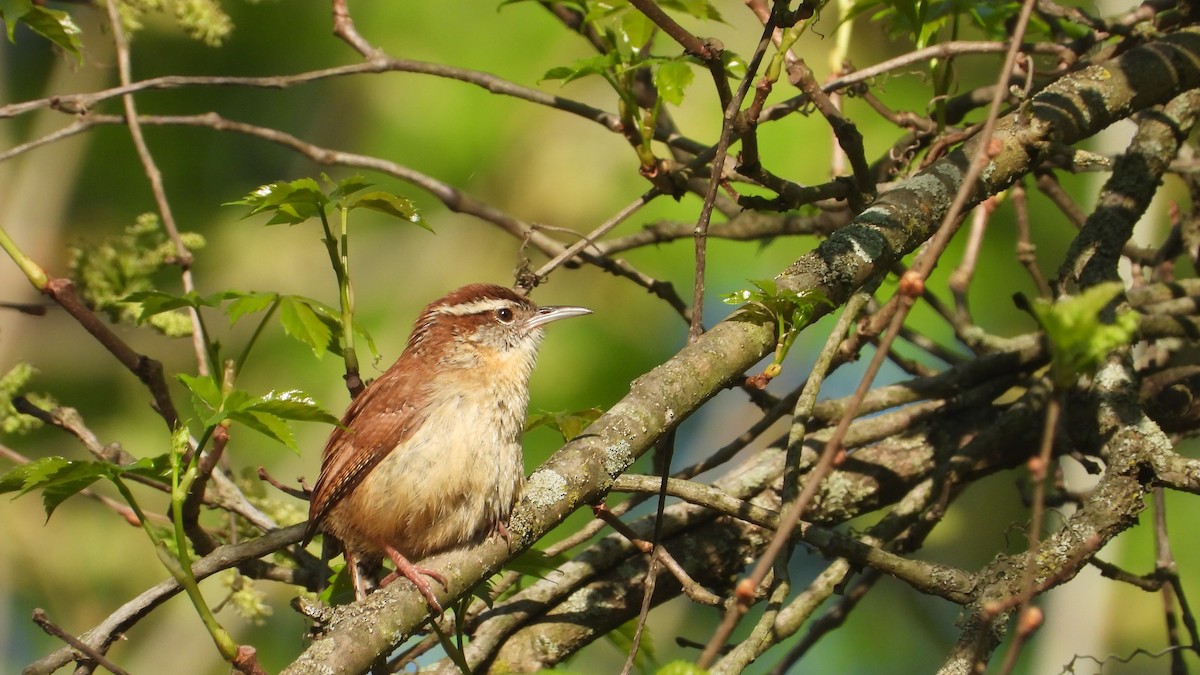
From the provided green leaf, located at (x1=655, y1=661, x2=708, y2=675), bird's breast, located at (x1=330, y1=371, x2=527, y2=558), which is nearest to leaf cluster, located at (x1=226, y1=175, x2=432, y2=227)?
bird's breast, located at (x1=330, y1=371, x2=527, y2=558)

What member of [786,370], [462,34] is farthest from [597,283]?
[462,34]

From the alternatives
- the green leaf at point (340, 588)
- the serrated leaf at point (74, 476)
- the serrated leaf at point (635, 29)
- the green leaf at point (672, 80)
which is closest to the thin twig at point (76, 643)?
the serrated leaf at point (74, 476)

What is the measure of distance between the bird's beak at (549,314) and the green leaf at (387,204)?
1.08 metres

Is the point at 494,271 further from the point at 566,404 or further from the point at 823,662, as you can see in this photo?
the point at 823,662

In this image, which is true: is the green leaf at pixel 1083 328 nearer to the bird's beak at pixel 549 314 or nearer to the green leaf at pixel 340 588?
the green leaf at pixel 340 588

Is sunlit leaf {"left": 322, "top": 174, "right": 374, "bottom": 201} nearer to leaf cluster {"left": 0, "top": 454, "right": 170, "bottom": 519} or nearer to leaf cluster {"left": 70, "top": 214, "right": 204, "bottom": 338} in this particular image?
leaf cluster {"left": 0, "top": 454, "right": 170, "bottom": 519}

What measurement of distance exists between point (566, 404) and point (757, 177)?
6.47 feet

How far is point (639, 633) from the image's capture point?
2.35 metres

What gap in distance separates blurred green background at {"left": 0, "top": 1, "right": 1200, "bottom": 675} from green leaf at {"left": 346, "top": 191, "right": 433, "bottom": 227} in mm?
2098

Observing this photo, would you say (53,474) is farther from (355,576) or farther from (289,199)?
(355,576)

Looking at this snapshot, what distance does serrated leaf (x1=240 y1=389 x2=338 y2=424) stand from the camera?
2197 millimetres

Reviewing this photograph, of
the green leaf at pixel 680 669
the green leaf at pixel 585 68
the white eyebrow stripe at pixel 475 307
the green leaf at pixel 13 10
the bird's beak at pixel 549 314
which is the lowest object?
the green leaf at pixel 680 669

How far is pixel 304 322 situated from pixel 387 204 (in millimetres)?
372

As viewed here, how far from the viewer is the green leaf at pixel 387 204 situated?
9.05 ft
